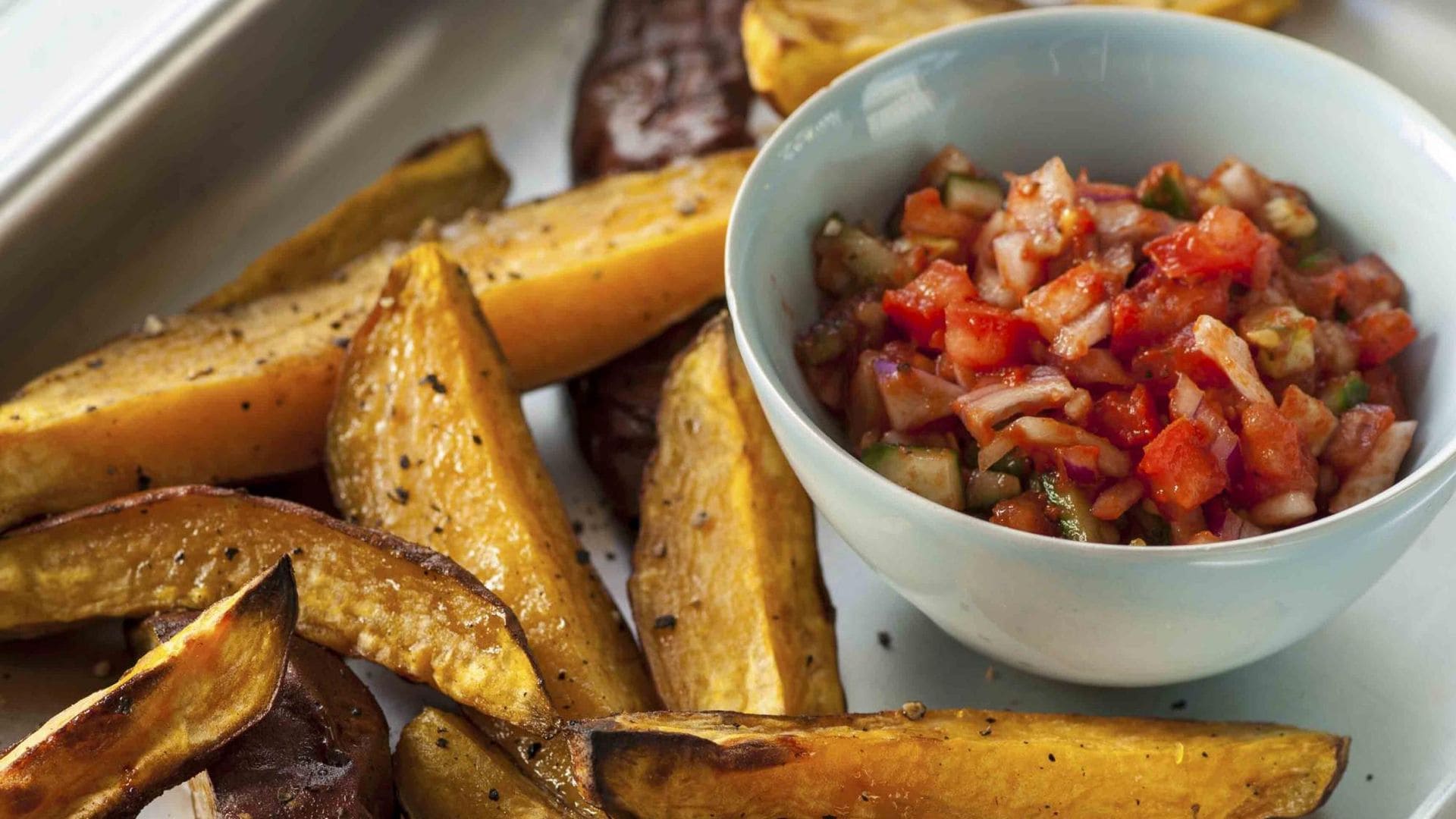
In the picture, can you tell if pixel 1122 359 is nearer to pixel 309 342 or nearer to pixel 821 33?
pixel 821 33

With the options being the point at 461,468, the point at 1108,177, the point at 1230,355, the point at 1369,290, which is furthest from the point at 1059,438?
the point at 461,468

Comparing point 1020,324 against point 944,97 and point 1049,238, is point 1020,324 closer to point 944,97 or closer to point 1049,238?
point 1049,238

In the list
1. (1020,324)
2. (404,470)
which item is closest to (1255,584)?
(1020,324)

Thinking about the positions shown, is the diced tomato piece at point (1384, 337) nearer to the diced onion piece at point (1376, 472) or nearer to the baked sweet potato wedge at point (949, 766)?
the diced onion piece at point (1376, 472)

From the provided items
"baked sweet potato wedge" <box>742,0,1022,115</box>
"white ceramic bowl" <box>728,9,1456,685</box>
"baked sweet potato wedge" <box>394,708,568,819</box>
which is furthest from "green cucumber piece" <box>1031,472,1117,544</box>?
"baked sweet potato wedge" <box>742,0,1022,115</box>

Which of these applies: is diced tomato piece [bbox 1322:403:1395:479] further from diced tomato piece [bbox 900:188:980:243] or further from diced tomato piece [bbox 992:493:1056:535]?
diced tomato piece [bbox 900:188:980:243]

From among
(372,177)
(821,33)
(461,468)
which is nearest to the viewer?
(461,468)
